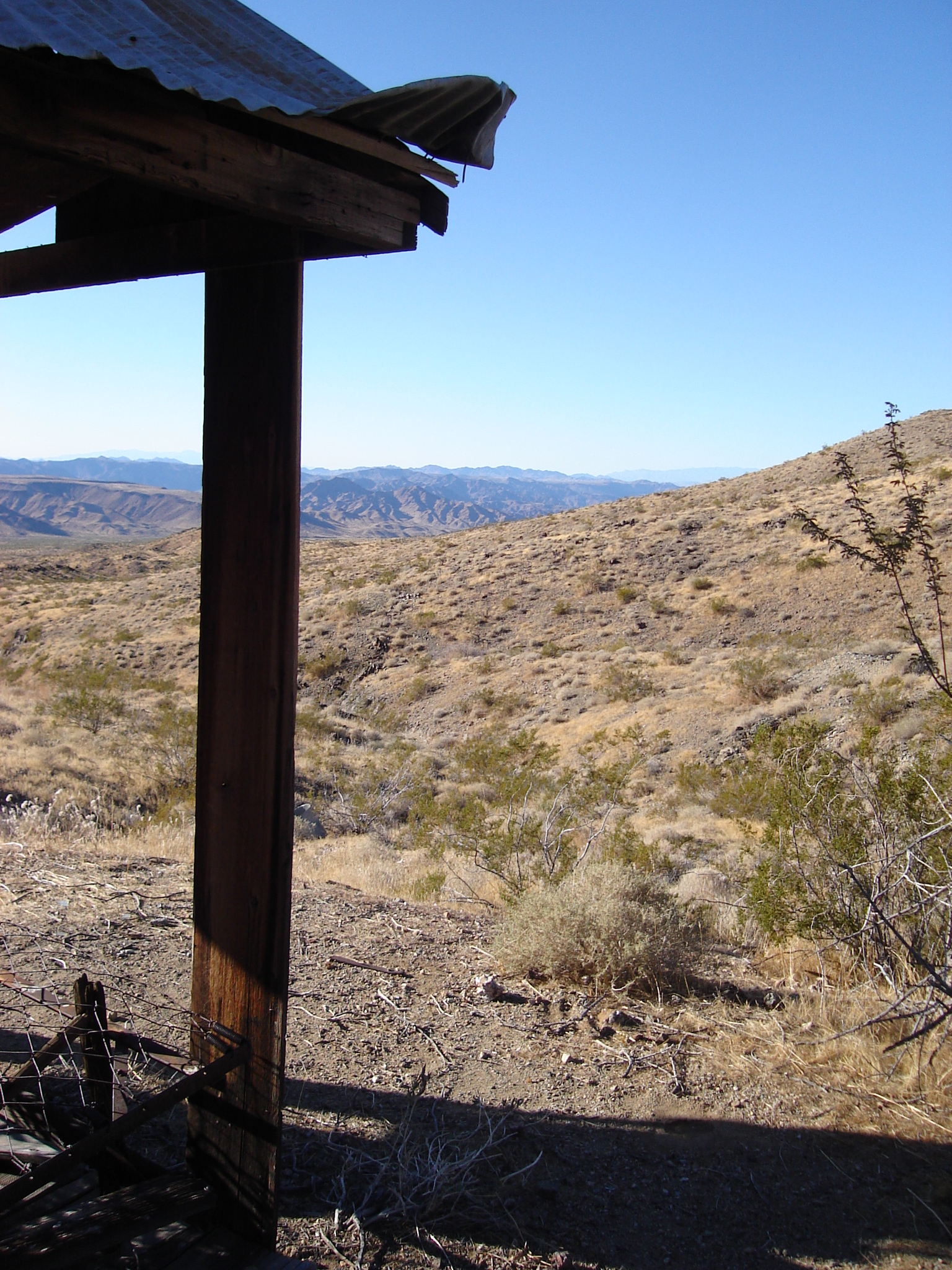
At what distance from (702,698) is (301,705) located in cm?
976

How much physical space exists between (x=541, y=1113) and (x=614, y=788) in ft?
21.3

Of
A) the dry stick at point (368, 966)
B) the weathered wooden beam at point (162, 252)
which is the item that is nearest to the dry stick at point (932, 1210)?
the dry stick at point (368, 966)

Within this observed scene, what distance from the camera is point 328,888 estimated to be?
6.11 meters

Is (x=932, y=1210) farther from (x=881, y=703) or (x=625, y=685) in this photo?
(x=625, y=685)

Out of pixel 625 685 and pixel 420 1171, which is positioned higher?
pixel 420 1171

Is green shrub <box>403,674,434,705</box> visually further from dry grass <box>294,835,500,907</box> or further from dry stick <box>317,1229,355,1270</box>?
dry stick <box>317,1229,355,1270</box>

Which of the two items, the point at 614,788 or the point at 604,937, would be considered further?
the point at 614,788

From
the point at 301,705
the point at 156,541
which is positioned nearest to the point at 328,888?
the point at 301,705

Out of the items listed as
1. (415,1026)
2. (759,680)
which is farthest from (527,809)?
(759,680)

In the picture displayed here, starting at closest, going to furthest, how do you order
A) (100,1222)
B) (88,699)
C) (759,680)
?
(100,1222) → (88,699) → (759,680)

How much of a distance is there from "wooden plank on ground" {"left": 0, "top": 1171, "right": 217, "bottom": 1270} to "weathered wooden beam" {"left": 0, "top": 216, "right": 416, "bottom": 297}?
8.29 ft

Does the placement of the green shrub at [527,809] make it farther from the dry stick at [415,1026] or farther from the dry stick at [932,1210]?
the dry stick at [932,1210]

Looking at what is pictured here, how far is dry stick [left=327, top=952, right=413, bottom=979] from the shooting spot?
4.49m

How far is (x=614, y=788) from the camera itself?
380 inches
